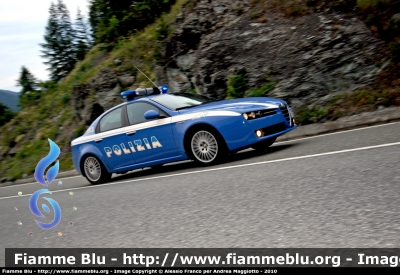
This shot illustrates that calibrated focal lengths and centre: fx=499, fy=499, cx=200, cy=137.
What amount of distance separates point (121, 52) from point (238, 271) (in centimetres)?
1966

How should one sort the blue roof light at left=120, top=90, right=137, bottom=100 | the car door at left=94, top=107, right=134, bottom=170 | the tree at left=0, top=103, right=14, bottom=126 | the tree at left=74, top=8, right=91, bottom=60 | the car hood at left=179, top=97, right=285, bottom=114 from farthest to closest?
the tree at left=74, top=8, right=91, bottom=60
the tree at left=0, top=103, right=14, bottom=126
the blue roof light at left=120, top=90, right=137, bottom=100
the car door at left=94, top=107, right=134, bottom=170
the car hood at left=179, top=97, right=285, bottom=114

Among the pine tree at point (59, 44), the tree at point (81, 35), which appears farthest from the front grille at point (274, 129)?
the tree at point (81, 35)

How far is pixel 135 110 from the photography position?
10352mm

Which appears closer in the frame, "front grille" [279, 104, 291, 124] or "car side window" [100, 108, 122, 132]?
"front grille" [279, 104, 291, 124]

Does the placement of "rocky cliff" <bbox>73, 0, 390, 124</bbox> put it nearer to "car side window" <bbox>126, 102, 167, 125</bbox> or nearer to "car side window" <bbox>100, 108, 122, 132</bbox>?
"car side window" <bbox>126, 102, 167, 125</bbox>

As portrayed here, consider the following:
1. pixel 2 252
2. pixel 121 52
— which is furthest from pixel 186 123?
pixel 121 52

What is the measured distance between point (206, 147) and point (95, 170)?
9.97ft

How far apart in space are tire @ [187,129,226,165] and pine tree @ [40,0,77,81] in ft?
203

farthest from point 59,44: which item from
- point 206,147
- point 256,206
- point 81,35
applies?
point 256,206

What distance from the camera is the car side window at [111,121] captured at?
10574 mm

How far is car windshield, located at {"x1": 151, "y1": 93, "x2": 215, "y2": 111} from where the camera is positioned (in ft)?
32.5

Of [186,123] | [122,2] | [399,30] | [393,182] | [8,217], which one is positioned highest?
[122,2]

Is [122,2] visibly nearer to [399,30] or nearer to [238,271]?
[399,30]

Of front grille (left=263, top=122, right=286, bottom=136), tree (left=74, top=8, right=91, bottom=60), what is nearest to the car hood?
front grille (left=263, top=122, right=286, bottom=136)
